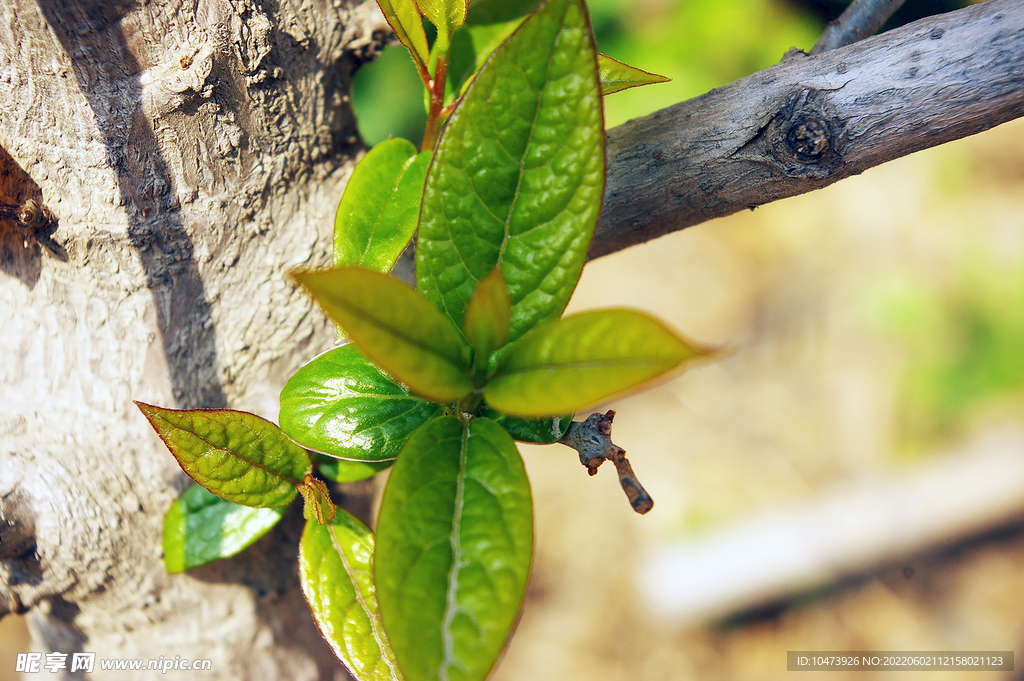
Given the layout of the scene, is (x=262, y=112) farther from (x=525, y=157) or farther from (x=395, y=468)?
(x=395, y=468)

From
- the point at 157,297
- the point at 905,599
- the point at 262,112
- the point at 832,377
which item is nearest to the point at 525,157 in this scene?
the point at 262,112

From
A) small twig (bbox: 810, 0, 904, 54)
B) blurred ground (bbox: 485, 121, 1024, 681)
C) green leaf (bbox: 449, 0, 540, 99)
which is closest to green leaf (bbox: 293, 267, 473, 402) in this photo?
green leaf (bbox: 449, 0, 540, 99)

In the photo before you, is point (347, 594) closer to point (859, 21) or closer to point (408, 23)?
point (408, 23)

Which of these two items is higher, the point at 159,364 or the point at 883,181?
the point at 159,364

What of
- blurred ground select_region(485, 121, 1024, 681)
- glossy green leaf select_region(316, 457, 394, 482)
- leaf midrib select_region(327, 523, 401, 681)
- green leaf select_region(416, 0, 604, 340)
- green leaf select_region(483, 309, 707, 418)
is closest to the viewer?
green leaf select_region(483, 309, 707, 418)

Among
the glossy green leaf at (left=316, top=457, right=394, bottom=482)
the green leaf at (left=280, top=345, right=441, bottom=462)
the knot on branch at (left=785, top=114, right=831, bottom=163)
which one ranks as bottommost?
the glossy green leaf at (left=316, top=457, right=394, bottom=482)

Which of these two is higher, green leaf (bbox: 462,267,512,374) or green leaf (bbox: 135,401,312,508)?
green leaf (bbox: 462,267,512,374)

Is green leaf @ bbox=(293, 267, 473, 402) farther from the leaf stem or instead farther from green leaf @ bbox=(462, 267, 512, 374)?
the leaf stem
